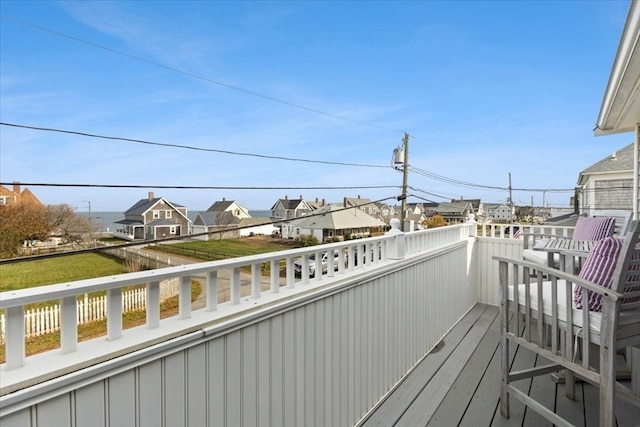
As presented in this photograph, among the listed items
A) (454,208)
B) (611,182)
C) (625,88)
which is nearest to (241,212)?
(625,88)

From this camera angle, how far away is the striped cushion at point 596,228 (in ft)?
10.4

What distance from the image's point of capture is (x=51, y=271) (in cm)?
147

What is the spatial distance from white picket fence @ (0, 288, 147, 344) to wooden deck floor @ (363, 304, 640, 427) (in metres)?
1.74

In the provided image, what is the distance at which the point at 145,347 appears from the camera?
3.38ft

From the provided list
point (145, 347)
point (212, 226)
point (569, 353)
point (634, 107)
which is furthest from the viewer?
point (634, 107)

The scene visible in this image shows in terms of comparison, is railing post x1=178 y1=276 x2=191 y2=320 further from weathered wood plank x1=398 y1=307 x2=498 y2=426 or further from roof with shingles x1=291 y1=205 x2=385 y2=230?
roof with shingles x1=291 y1=205 x2=385 y2=230

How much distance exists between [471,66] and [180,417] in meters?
6.41

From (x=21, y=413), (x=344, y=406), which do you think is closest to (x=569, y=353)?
(x=344, y=406)

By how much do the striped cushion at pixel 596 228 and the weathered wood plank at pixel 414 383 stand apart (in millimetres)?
1572

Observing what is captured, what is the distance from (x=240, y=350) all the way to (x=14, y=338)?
75cm

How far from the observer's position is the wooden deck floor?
7.12 feet

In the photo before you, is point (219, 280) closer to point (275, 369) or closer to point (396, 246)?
point (275, 369)

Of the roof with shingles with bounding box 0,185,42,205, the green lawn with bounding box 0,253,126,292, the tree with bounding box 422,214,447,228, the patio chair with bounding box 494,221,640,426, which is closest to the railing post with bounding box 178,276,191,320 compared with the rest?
the green lawn with bounding box 0,253,126,292

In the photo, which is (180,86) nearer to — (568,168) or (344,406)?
(344,406)
